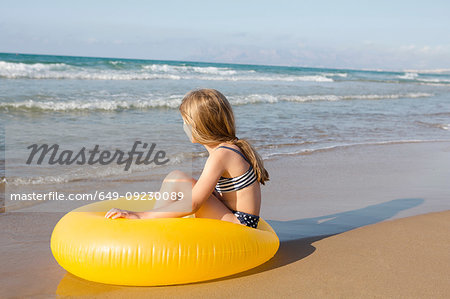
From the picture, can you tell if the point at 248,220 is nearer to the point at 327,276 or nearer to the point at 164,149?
the point at 327,276

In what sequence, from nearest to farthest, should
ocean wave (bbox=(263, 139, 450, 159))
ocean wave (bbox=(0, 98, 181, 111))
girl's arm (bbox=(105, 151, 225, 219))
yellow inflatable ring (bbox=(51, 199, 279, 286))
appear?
yellow inflatable ring (bbox=(51, 199, 279, 286))
girl's arm (bbox=(105, 151, 225, 219))
ocean wave (bbox=(263, 139, 450, 159))
ocean wave (bbox=(0, 98, 181, 111))

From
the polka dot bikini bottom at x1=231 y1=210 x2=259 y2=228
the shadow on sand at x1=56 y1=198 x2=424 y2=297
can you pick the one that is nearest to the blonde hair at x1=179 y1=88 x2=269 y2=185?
the polka dot bikini bottom at x1=231 y1=210 x2=259 y2=228

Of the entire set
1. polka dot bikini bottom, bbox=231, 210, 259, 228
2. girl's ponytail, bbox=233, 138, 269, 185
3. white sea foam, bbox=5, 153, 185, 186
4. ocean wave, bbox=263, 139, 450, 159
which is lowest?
white sea foam, bbox=5, 153, 185, 186

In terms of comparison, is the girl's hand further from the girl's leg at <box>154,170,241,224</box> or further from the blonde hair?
the blonde hair

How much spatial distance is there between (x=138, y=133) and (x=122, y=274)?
5.77 meters

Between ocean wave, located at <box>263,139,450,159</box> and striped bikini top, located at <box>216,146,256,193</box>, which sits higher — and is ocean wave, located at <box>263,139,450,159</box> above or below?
below

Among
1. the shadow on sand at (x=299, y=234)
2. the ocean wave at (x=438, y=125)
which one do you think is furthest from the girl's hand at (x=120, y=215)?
the ocean wave at (x=438, y=125)

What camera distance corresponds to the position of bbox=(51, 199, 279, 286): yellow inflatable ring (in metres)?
2.74

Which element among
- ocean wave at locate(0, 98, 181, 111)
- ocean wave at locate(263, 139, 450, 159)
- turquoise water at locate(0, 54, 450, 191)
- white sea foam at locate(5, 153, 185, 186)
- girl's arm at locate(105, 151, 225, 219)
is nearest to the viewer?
girl's arm at locate(105, 151, 225, 219)

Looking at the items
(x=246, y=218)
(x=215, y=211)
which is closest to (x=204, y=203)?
(x=215, y=211)

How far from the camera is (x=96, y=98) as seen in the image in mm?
13188

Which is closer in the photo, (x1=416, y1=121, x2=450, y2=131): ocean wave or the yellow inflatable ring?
the yellow inflatable ring

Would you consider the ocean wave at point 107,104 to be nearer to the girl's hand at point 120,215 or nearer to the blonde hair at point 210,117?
the girl's hand at point 120,215

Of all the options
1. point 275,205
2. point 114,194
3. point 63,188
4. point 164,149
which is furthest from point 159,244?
point 164,149
